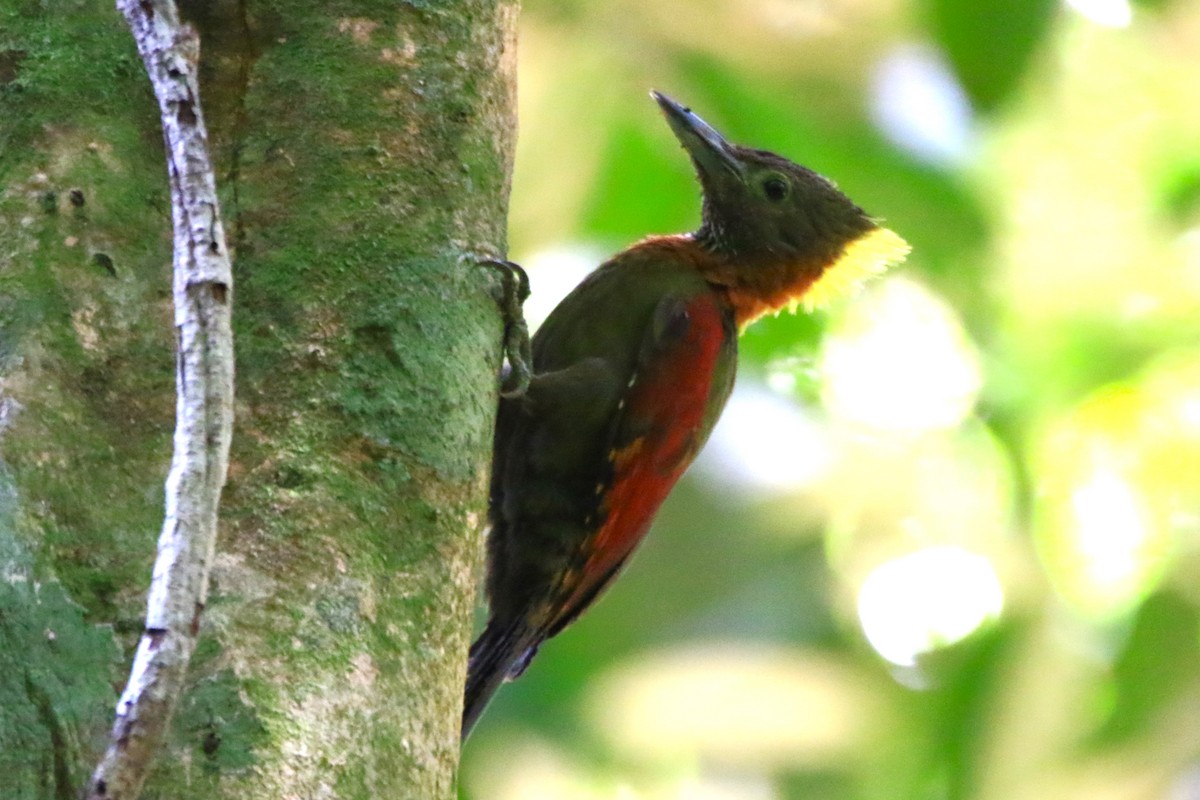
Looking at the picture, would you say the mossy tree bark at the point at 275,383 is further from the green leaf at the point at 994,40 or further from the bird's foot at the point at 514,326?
the green leaf at the point at 994,40

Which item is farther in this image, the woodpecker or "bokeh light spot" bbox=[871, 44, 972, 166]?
"bokeh light spot" bbox=[871, 44, 972, 166]

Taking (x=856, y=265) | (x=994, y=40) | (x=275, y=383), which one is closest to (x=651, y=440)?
(x=856, y=265)

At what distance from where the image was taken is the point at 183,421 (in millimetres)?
1453

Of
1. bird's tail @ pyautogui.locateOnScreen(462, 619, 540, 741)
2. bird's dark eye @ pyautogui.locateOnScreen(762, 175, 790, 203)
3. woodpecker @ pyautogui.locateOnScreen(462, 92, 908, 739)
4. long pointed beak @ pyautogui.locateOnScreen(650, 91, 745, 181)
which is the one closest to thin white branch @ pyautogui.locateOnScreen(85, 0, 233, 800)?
woodpecker @ pyautogui.locateOnScreen(462, 92, 908, 739)

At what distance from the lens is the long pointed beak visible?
149 inches

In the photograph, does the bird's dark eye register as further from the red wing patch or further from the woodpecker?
the red wing patch

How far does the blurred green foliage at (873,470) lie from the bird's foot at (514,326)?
20.5 inches

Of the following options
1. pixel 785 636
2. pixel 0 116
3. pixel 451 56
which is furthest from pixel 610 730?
pixel 0 116

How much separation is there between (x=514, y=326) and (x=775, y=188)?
134 cm

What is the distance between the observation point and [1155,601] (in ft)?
11.8

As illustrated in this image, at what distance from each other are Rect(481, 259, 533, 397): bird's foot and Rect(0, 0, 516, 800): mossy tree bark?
0.05 metres

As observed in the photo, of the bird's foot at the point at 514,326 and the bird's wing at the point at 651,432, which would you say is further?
the bird's wing at the point at 651,432

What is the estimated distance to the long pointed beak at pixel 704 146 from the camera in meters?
3.79

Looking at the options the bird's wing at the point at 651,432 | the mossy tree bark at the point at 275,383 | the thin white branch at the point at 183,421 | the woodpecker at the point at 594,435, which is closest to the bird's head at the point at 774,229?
the woodpecker at the point at 594,435
